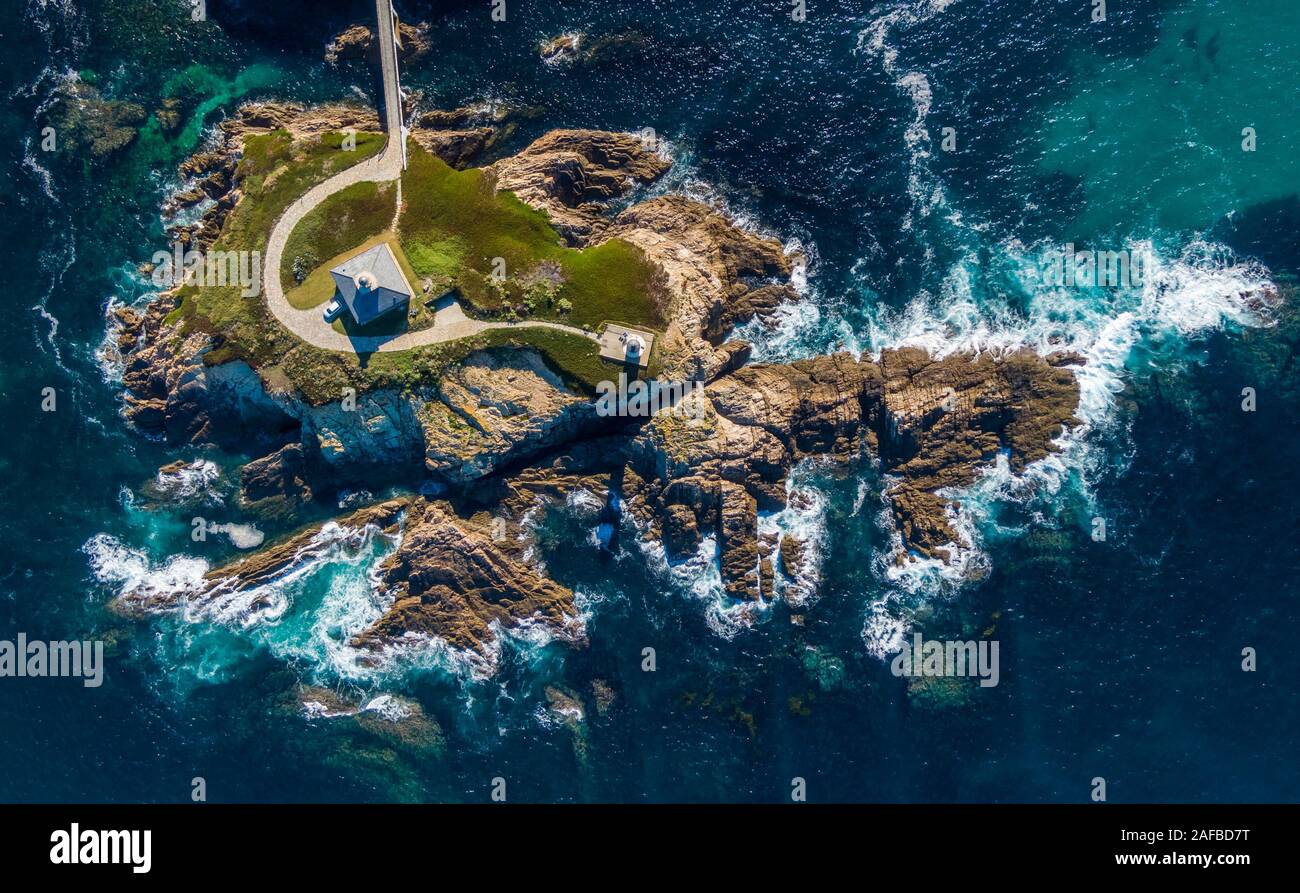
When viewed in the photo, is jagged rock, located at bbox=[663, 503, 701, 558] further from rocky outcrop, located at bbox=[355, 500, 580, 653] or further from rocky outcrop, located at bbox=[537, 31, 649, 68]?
rocky outcrop, located at bbox=[537, 31, 649, 68]

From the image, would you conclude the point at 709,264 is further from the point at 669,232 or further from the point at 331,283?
the point at 331,283

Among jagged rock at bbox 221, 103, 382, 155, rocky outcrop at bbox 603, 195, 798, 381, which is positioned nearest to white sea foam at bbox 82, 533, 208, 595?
jagged rock at bbox 221, 103, 382, 155

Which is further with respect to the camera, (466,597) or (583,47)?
(583,47)

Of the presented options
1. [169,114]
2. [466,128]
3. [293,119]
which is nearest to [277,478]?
[293,119]

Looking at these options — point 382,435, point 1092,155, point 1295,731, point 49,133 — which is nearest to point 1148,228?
point 1092,155

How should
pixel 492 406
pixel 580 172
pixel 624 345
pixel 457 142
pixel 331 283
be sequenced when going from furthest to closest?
pixel 457 142, pixel 580 172, pixel 331 283, pixel 492 406, pixel 624 345

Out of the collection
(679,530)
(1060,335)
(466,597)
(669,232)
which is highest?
(669,232)
